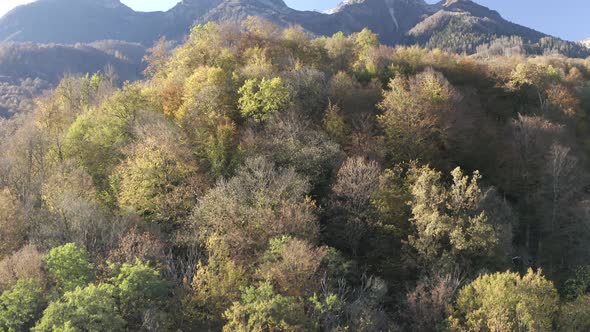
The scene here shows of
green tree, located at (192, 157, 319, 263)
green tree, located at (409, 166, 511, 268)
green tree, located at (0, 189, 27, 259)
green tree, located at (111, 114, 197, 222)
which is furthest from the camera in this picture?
green tree, located at (111, 114, 197, 222)

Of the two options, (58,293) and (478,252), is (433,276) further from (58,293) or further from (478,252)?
(58,293)

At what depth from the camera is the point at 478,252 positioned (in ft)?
120

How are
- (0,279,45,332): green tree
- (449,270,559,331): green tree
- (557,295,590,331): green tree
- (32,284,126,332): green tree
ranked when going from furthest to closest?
(557,295,590,331): green tree
(449,270,559,331): green tree
(0,279,45,332): green tree
(32,284,126,332): green tree

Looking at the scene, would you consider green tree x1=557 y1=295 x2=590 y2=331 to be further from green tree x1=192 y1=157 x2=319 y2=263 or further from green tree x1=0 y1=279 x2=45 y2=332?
green tree x1=0 y1=279 x2=45 y2=332

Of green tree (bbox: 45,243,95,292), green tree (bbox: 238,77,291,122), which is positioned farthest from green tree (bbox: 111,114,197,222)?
green tree (bbox: 45,243,95,292)

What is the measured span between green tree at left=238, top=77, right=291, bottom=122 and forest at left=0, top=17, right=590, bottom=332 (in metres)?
0.29

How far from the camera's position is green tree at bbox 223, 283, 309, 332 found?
89.6 feet

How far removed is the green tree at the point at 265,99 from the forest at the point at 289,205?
0.95 feet

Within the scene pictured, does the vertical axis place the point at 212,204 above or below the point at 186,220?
above

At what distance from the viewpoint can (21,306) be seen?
28.1 meters

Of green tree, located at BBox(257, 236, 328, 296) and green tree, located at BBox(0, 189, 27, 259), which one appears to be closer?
green tree, located at BBox(257, 236, 328, 296)

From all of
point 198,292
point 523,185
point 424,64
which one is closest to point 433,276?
point 198,292

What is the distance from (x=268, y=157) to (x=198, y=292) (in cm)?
1788

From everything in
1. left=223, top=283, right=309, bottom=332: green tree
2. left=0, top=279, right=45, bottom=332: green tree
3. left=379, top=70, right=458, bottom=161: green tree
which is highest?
left=379, top=70, right=458, bottom=161: green tree
